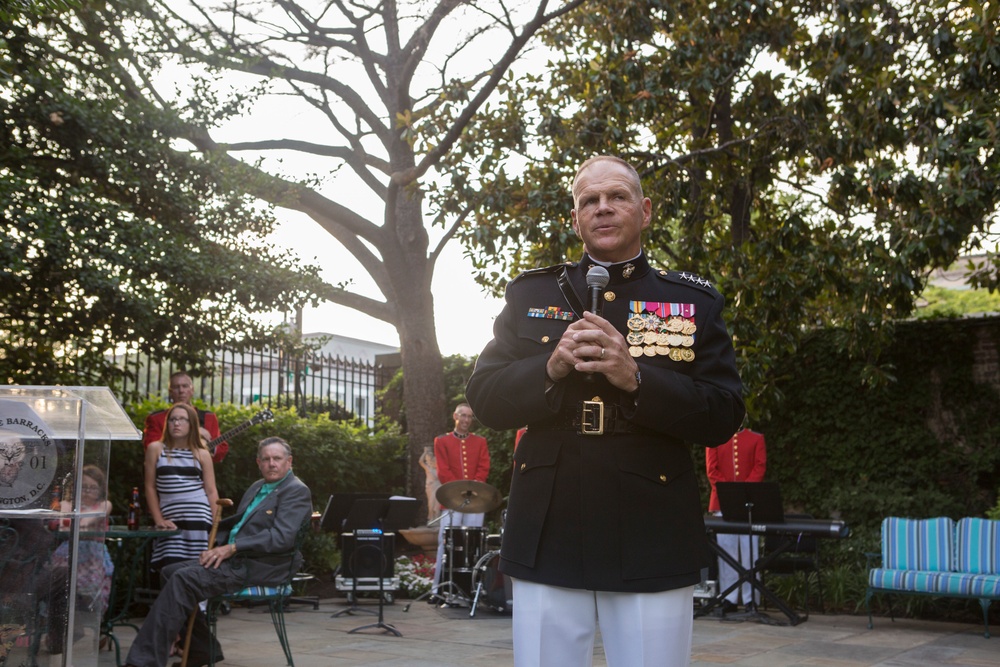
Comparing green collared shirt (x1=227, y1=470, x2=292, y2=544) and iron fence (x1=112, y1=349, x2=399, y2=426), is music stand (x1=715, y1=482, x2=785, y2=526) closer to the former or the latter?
green collared shirt (x1=227, y1=470, x2=292, y2=544)

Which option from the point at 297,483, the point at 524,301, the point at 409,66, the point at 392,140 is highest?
the point at 409,66

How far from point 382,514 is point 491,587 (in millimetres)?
1320

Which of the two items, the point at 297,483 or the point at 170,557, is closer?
the point at 297,483

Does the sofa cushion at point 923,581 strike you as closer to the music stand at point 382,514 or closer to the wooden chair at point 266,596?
the music stand at point 382,514

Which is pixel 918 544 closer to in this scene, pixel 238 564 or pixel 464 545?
pixel 464 545

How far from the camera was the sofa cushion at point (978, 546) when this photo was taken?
8.89 metres

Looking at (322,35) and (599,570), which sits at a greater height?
(322,35)

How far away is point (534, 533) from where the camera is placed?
91.7 inches

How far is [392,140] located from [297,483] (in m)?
11.5

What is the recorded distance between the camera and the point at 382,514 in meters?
9.76

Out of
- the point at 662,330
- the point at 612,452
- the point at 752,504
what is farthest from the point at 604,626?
the point at 752,504

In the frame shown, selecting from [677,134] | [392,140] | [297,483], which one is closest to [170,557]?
[297,483]

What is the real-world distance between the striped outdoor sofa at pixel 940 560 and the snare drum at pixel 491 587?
3.40 metres

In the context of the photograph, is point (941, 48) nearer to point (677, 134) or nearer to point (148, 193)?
point (677, 134)
